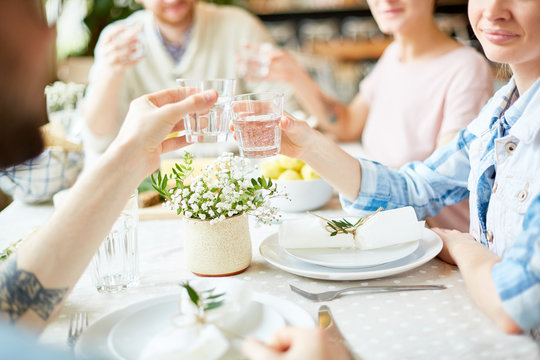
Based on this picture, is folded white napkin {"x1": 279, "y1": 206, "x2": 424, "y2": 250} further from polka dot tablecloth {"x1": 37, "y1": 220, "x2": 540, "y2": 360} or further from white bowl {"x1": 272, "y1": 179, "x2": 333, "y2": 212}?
white bowl {"x1": 272, "y1": 179, "x2": 333, "y2": 212}

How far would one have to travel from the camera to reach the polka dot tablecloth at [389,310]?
764mm

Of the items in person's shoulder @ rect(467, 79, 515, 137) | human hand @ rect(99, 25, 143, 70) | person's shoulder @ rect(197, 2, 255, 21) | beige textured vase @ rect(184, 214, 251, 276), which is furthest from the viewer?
person's shoulder @ rect(197, 2, 255, 21)

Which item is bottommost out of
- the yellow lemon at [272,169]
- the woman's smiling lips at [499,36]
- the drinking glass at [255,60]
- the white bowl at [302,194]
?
the white bowl at [302,194]

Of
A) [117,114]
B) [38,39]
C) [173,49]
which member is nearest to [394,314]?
[38,39]

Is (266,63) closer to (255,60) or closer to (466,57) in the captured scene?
(255,60)

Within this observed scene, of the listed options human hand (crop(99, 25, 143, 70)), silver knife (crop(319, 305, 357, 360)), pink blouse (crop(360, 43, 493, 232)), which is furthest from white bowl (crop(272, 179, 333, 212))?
human hand (crop(99, 25, 143, 70))

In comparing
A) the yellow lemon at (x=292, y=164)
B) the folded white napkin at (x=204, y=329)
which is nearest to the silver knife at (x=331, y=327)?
the folded white napkin at (x=204, y=329)

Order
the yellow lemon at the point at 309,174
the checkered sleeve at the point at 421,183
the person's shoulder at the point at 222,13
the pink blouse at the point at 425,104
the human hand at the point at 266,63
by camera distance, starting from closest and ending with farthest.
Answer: the checkered sleeve at the point at 421,183
the yellow lemon at the point at 309,174
the pink blouse at the point at 425,104
the human hand at the point at 266,63
the person's shoulder at the point at 222,13

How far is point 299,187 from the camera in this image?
1.45 metres

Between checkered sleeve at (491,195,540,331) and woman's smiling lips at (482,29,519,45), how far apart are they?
14.8 inches

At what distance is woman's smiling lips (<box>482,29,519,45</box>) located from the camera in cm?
105

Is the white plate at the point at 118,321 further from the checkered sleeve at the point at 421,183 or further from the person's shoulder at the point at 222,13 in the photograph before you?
the person's shoulder at the point at 222,13

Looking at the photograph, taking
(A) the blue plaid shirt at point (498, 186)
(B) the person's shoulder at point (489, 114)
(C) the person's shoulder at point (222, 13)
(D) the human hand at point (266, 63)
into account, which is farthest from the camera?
(C) the person's shoulder at point (222, 13)

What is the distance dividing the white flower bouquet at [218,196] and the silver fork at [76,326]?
0.25 meters
